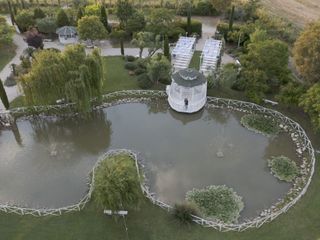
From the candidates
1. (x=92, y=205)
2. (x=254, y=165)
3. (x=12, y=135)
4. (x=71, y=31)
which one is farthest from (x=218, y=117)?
(x=71, y=31)

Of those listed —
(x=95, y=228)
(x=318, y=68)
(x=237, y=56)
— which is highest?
(x=318, y=68)

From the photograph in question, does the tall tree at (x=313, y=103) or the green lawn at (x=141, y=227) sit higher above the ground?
the tall tree at (x=313, y=103)

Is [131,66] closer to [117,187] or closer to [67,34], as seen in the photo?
[67,34]

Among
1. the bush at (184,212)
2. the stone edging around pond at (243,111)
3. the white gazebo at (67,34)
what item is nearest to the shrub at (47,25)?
the white gazebo at (67,34)

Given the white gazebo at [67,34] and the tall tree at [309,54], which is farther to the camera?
the white gazebo at [67,34]

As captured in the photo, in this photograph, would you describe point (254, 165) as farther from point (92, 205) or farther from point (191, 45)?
point (191, 45)

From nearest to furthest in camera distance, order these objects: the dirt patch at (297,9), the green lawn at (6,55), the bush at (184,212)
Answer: the bush at (184,212) → the green lawn at (6,55) → the dirt patch at (297,9)

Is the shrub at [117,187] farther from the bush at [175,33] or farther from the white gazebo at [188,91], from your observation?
the bush at [175,33]

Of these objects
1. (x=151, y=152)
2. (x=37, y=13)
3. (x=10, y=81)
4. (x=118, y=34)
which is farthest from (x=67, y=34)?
(x=151, y=152)
